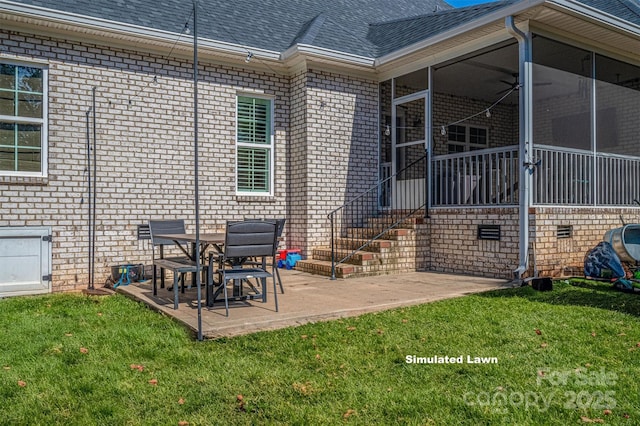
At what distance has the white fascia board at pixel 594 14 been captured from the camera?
688 centimetres

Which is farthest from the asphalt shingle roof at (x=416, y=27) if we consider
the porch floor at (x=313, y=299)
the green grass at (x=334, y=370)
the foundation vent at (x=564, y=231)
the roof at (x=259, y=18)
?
the green grass at (x=334, y=370)

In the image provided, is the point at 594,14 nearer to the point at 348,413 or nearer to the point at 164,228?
the point at 164,228

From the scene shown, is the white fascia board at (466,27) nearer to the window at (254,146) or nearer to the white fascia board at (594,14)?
the white fascia board at (594,14)

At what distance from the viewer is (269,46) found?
9312 mm

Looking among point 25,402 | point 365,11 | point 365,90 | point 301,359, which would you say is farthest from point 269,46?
point 25,402

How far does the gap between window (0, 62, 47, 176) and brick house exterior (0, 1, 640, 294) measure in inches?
4.5

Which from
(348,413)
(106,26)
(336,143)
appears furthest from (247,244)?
(336,143)

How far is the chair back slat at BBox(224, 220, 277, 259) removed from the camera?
5.20 m

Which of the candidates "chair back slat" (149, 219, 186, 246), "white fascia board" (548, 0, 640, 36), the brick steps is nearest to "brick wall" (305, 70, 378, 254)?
the brick steps

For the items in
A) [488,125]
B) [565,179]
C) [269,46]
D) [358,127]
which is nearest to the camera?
[565,179]

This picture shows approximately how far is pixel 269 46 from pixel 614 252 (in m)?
6.58

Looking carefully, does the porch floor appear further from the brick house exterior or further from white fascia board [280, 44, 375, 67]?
white fascia board [280, 44, 375, 67]

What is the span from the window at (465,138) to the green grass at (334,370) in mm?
7743

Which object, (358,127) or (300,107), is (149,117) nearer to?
(300,107)
